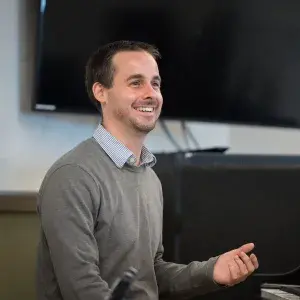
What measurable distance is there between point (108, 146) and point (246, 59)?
3.74ft

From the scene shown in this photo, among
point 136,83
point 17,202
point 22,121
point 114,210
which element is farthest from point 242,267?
point 22,121

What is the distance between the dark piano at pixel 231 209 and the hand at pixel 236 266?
44 cm

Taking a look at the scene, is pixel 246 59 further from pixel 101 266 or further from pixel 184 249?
pixel 101 266

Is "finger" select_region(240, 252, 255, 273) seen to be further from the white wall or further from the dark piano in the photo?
the white wall

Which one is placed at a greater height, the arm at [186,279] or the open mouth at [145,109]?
the open mouth at [145,109]

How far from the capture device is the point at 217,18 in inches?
98.7

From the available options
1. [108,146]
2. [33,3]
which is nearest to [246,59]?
[33,3]

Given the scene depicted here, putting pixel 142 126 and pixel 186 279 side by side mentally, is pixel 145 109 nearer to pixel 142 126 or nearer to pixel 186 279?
pixel 142 126

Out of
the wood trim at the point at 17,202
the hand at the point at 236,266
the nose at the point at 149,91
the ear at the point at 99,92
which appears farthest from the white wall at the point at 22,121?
the hand at the point at 236,266

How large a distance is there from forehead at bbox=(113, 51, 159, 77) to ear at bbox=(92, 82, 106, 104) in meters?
0.07

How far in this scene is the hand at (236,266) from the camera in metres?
1.58

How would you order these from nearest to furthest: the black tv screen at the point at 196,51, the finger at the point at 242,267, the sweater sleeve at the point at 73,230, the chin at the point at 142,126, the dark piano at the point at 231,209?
the sweater sleeve at the point at 73,230 → the finger at the point at 242,267 → the chin at the point at 142,126 → the dark piano at the point at 231,209 → the black tv screen at the point at 196,51

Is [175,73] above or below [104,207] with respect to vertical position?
above

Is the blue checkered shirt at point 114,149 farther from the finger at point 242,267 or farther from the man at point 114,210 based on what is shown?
the finger at point 242,267
